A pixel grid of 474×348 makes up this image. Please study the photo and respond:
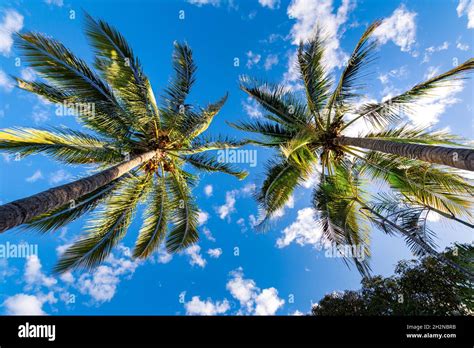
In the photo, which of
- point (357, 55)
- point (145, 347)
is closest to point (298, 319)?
point (145, 347)

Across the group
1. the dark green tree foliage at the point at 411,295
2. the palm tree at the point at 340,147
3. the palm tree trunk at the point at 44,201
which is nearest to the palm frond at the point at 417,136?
the palm tree at the point at 340,147

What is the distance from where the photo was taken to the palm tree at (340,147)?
21.0 feet

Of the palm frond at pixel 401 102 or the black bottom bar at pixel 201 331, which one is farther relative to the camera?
the palm frond at pixel 401 102

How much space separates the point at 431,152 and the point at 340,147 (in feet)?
12.1

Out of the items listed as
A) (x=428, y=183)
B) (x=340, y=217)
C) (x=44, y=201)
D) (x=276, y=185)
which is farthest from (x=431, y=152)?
(x=44, y=201)

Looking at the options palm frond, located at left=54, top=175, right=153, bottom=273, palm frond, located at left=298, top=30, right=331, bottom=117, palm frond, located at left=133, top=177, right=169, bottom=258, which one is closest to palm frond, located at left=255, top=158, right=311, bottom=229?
palm frond, located at left=298, top=30, right=331, bottom=117

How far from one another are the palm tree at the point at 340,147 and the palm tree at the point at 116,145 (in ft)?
5.50

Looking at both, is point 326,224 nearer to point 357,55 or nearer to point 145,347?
point 357,55

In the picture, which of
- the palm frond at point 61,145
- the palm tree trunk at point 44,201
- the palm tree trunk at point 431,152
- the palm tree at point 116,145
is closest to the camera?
the palm tree trunk at point 44,201

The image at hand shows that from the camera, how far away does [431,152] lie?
468 centimetres

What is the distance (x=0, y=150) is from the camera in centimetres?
554

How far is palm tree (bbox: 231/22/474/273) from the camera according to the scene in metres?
6.39

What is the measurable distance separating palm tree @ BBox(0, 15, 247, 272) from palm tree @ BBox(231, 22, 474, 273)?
1677mm

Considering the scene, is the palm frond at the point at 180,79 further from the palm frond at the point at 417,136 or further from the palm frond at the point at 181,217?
the palm frond at the point at 417,136
